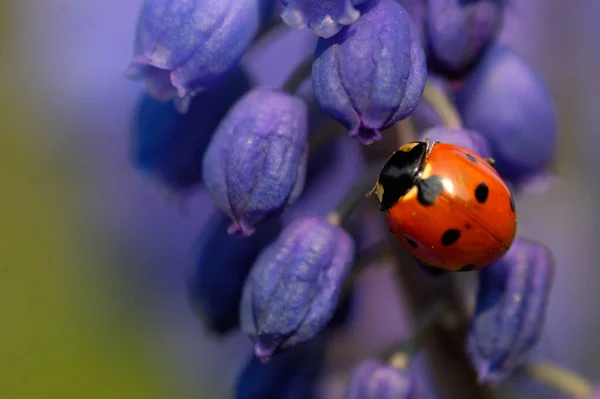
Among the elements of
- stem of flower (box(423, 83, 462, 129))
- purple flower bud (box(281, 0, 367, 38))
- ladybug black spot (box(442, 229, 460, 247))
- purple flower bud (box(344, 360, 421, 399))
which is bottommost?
purple flower bud (box(344, 360, 421, 399))

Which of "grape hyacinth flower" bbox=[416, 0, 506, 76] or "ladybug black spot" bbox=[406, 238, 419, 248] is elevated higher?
"grape hyacinth flower" bbox=[416, 0, 506, 76]

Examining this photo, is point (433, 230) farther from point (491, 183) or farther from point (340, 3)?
point (340, 3)

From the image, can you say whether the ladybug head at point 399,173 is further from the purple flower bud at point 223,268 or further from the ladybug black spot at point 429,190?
the purple flower bud at point 223,268

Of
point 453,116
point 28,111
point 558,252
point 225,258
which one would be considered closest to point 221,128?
point 225,258

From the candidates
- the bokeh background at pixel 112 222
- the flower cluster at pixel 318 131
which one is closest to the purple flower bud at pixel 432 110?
the flower cluster at pixel 318 131

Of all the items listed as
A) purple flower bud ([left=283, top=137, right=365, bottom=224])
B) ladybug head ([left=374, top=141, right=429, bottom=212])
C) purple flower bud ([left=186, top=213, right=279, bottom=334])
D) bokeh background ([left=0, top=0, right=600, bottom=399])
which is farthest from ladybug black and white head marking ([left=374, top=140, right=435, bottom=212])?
bokeh background ([left=0, top=0, right=600, bottom=399])

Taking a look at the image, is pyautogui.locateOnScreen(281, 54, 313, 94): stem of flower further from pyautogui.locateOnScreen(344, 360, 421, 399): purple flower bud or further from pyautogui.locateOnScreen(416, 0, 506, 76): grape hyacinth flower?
pyautogui.locateOnScreen(344, 360, 421, 399): purple flower bud
